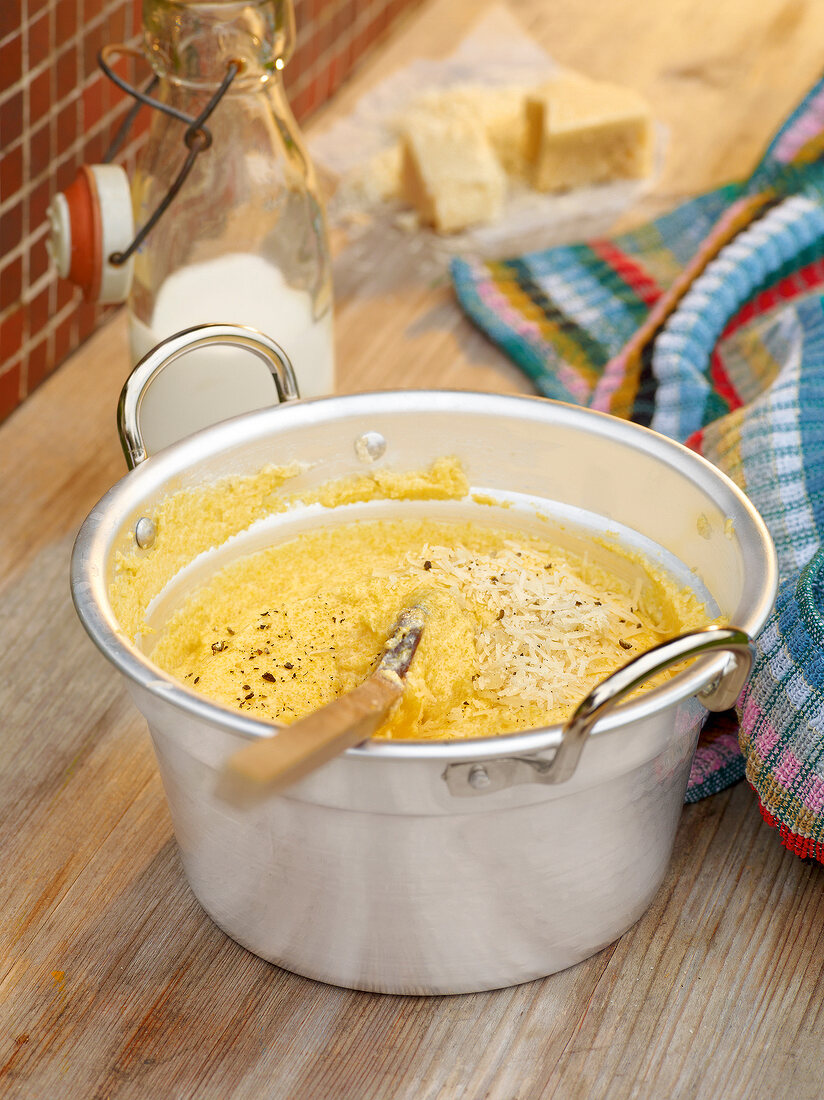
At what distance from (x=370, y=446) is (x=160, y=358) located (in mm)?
135

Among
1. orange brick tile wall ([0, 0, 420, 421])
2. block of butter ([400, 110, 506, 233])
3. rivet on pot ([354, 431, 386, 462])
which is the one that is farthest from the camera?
block of butter ([400, 110, 506, 233])

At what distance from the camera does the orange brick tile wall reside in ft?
2.91

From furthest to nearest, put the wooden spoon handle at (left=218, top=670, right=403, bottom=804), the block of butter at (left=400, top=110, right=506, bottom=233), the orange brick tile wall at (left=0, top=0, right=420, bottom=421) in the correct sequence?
1. the block of butter at (left=400, top=110, right=506, bottom=233)
2. the orange brick tile wall at (left=0, top=0, right=420, bottom=421)
3. the wooden spoon handle at (left=218, top=670, right=403, bottom=804)

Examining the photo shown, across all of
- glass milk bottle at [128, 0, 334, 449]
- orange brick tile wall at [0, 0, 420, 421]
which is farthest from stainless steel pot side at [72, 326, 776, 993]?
orange brick tile wall at [0, 0, 420, 421]

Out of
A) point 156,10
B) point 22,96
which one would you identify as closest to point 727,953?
point 156,10

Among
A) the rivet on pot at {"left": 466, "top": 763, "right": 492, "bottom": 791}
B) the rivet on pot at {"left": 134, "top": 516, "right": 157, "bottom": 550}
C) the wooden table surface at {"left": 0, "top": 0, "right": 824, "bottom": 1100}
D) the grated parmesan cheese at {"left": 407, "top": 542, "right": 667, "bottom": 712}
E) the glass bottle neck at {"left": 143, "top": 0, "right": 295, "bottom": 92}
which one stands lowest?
the wooden table surface at {"left": 0, "top": 0, "right": 824, "bottom": 1100}

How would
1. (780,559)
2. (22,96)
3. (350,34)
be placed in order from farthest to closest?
(350,34) < (22,96) < (780,559)

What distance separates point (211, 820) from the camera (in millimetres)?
550

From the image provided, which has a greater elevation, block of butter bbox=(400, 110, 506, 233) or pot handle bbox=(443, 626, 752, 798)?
pot handle bbox=(443, 626, 752, 798)

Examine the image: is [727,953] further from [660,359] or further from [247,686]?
[660,359]

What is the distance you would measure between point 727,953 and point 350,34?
113 cm

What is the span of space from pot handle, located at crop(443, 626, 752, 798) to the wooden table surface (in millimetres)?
160

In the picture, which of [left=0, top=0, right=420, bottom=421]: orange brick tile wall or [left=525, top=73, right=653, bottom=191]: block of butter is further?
[left=525, top=73, right=653, bottom=191]: block of butter

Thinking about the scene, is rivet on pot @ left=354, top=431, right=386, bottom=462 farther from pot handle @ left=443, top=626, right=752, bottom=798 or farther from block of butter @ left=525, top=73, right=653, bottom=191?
block of butter @ left=525, top=73, right=653, bottom=191
